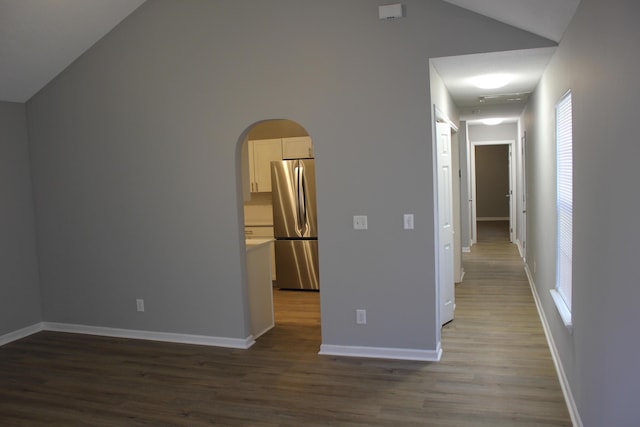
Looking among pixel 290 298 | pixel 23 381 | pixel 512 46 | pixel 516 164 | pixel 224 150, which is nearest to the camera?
pixel 512 46

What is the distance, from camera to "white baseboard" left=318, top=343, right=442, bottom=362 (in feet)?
13.7

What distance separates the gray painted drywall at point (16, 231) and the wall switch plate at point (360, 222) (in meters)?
3.41

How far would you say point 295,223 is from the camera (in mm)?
6910

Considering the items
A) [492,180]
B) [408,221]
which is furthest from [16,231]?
[492,180]

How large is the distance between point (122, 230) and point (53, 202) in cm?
89

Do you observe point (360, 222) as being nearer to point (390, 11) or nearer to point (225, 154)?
point (225, 154)

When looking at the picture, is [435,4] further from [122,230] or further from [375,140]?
[122,230]

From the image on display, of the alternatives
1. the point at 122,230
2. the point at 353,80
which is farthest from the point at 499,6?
the point at 122,230

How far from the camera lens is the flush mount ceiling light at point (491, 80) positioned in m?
4.64

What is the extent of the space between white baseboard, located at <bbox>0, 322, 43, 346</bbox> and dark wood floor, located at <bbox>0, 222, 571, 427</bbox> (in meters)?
0.13

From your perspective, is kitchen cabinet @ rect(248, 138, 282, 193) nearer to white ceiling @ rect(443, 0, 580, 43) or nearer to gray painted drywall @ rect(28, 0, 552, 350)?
gray painted drywall @ rect(28, 0, 552, 350)

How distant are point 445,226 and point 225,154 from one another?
2123 millimetres

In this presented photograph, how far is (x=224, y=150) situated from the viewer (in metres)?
4.57

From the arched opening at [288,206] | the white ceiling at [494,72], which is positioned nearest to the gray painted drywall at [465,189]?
the white ceiling at [494,72]
